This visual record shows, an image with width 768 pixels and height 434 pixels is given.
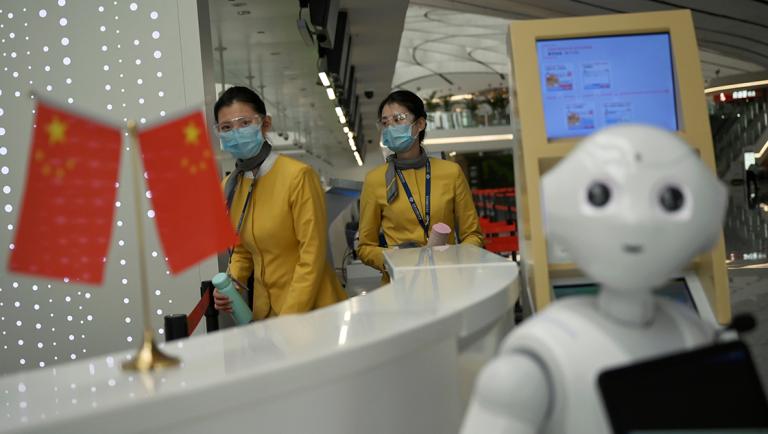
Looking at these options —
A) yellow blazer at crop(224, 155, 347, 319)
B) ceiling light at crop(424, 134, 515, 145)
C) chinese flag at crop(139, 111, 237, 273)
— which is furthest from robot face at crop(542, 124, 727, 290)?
ceiling light at crop(424, 134, 515, 145)

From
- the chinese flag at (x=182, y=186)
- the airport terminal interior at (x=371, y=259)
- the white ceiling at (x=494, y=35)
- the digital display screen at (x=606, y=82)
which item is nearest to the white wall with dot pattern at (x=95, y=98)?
the airport terminal interior at (x=371, y=259)

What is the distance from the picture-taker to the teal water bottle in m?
3.37

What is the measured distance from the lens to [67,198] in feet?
5.34

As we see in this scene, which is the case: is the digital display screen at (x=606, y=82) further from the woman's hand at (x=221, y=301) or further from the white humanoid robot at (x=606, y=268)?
the woman's hand at (x=221, y=301)

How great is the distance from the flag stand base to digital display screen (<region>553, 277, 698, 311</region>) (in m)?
1.34

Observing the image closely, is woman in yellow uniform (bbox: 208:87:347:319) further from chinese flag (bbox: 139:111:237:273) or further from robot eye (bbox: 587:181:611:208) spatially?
robot eye (bbox: 587:181:611:208)

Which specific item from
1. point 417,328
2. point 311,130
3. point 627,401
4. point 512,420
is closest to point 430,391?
point 417,328

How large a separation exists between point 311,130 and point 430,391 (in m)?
23.4

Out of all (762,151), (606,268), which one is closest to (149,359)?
(606,268)

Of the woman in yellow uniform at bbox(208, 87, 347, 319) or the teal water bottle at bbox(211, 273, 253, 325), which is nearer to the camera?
the teal water bottle at bbox(211, 273, 253, 325)

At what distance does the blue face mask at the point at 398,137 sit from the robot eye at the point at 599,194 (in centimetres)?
324

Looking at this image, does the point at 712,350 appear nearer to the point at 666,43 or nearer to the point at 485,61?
the point at 666,43

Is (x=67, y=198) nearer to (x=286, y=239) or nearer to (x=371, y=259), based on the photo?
(x=286, y=239)

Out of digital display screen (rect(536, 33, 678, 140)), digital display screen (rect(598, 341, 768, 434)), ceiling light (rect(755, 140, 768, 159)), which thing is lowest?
digital display screen (rect(598, 341, 768, 434))
